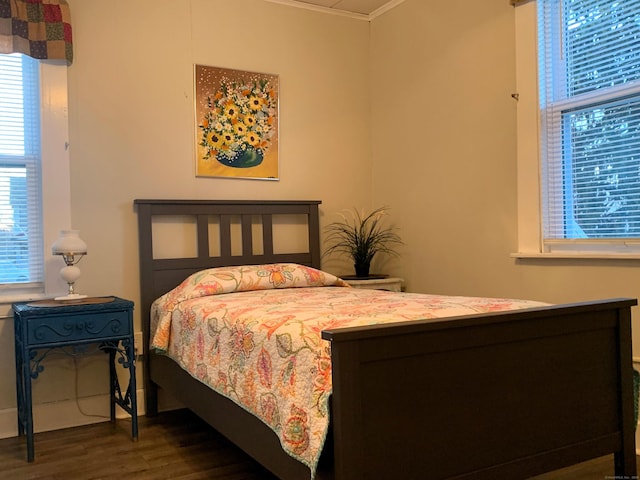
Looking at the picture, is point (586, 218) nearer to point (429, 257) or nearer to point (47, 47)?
point (429, 257)

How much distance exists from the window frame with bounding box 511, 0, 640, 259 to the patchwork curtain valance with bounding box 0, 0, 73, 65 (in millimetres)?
2321

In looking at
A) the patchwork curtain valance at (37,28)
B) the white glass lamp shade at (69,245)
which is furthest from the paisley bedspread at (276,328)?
the patchwork curtain valance at (37,28)

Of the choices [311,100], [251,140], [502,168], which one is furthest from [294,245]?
[502,168]

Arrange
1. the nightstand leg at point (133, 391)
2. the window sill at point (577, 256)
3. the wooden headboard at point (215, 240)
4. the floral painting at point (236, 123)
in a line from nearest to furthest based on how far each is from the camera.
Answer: the window sill at point (577, 256) < the nightstand leg at point (133, 391) < the wooden headboard at point (215, 240) < the floral painting at point (236, 123)

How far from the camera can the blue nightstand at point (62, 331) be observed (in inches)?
106

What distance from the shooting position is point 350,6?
158 inches

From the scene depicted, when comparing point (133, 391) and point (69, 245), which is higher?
point (69, 245)

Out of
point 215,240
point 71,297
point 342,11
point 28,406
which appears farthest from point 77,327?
point 342,11

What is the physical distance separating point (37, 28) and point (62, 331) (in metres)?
1.54

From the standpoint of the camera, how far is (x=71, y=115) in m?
3.22

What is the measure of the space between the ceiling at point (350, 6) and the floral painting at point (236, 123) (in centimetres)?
56

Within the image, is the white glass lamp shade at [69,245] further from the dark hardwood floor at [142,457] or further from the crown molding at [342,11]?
the crown molding at [342,11]

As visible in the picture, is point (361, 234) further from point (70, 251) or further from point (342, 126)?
point (70, 251)

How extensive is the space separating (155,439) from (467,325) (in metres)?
1.88
